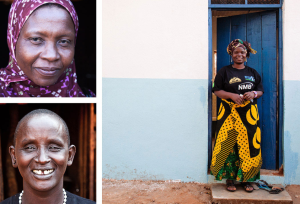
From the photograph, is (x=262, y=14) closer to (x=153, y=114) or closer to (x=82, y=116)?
(x=153, y=114)

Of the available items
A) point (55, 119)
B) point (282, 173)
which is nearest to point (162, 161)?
point (282, 173)

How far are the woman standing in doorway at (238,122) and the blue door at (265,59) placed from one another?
1.59 ft

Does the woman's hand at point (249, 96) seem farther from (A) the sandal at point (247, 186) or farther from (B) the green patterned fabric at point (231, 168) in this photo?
(A) the sandal at point (247, 186)

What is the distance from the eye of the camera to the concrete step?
3270mm

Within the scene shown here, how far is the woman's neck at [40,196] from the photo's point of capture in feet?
6.83

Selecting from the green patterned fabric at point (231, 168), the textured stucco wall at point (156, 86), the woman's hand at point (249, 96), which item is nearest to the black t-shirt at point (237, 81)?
the woman's hand at point (249, 96)

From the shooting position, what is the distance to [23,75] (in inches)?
85.1

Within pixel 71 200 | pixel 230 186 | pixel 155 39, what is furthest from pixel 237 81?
pixel 71 200

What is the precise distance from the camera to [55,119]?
2037mm

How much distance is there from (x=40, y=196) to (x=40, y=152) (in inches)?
15.9

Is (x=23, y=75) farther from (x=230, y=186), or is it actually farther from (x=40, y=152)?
(x=230, y=186)

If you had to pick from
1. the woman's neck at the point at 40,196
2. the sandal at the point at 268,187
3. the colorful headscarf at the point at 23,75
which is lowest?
the sandal at the point at 268,187

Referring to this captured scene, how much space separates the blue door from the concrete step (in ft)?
2.01

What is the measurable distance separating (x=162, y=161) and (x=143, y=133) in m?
0.48
